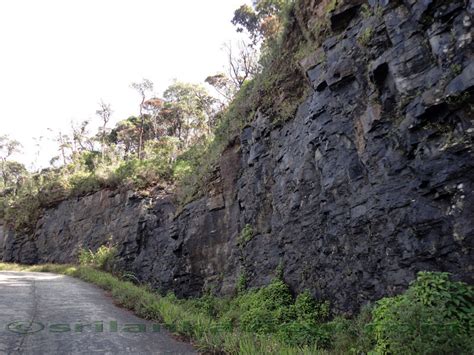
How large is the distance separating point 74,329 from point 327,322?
192 inches

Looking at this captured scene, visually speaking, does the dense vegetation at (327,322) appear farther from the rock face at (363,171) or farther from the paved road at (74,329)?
the paved road at (74,329)

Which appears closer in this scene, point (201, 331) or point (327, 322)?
point (201, 331)

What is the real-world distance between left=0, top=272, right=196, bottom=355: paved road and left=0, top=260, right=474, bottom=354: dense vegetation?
548 mm

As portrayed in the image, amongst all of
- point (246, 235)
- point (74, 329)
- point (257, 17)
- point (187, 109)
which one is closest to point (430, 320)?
point (74, 329)

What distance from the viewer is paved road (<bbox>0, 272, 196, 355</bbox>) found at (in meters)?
→ 6.10

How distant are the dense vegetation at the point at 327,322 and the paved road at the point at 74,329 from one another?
548 mm

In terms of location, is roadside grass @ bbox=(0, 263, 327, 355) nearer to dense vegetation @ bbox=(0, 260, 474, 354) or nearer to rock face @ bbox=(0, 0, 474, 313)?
dense vegetation @ bbox=(0, 260, 474, 354)

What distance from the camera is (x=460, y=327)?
15.8 ft

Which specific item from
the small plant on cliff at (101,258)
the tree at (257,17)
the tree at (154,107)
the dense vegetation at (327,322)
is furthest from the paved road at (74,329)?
the tree at (154,107)

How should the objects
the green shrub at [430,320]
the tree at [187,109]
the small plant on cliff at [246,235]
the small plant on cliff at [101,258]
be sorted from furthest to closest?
1. the tree at [187,109]
2. the small plant on cliff at [101,258]
3. the small plant on cliff at [246,235]
4. the green shrub at [430,320]

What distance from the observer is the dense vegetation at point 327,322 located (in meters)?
4.69

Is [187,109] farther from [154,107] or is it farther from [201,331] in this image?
[201,331]

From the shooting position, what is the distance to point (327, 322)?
7.55 metres

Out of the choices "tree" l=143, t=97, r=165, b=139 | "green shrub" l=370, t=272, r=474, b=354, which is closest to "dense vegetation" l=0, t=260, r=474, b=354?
"green shrub" l=370, t=272, r=474, b=354
